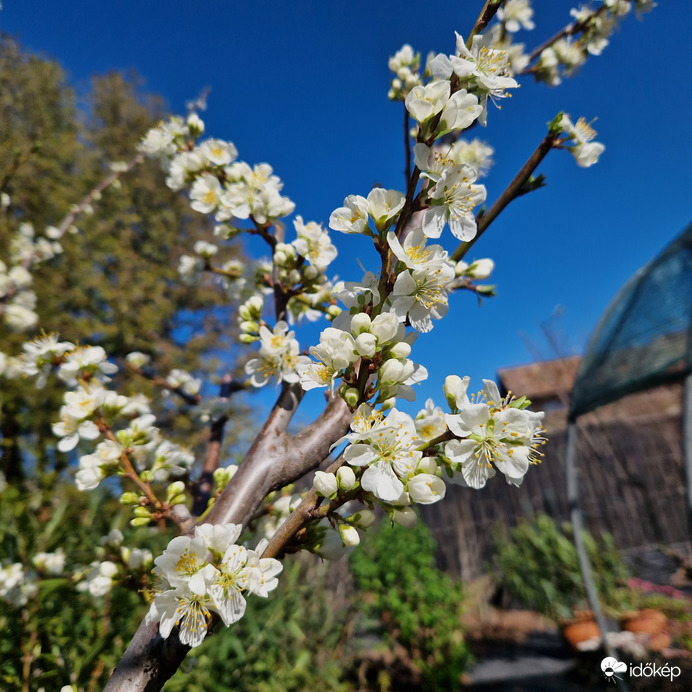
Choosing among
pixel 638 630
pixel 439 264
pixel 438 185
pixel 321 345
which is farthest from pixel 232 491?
pixel 638 630

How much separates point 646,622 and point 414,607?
2477 millimetres

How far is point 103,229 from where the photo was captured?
1259 centimetres

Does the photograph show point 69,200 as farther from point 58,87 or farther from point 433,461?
point 433,461

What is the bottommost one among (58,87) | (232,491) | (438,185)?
(232,491)

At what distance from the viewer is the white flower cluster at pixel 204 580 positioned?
74 cm

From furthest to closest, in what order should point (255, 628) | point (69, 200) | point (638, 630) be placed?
point (69, 200)
point (638, 630)
point (255, 628)

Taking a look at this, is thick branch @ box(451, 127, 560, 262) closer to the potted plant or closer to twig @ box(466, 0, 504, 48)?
twig @ box(466, 0, 504, 48)

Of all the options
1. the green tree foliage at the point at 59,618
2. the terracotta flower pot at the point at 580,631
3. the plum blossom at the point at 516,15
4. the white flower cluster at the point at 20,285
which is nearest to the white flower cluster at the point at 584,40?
the plum blossom at the point at 516,15

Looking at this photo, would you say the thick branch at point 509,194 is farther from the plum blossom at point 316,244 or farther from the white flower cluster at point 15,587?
the white flower cluster at point 15,587

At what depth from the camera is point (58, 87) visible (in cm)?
1383

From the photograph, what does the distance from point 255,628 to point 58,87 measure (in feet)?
56.4

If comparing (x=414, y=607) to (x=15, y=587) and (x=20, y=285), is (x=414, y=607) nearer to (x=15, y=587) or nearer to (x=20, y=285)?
(x=15, y=587)

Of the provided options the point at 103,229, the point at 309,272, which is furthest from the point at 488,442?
the point at 103,229

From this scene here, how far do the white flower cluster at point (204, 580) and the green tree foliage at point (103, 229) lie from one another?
8.87 metres
